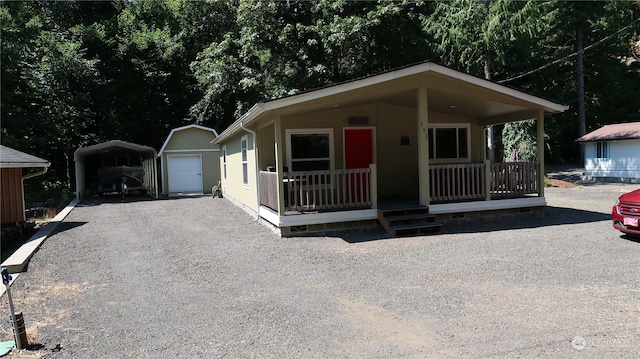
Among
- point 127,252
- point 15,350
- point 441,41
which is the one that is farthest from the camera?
point 441,41

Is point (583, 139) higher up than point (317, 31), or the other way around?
point (317, 31)

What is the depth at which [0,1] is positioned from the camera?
1898 centimetres

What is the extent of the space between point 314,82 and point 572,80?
715 inches

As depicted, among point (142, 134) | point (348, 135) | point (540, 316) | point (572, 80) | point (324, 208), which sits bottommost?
point (540, 316)

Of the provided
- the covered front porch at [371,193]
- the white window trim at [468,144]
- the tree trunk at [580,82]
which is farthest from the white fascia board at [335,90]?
the tree trunk at [580,82]

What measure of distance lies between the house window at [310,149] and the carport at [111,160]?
11.1 m

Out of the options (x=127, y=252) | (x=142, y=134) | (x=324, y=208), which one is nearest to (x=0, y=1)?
(x=142, y=134)

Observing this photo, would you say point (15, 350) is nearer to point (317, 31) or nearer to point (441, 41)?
point (317, 31)

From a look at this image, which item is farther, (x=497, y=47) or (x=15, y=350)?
(x=497, y=47)

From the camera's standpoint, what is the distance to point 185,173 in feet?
68.2

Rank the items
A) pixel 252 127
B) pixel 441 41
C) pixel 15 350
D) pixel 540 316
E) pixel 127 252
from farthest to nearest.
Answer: pixel 441 41
pixel 252 127
pixel 127 252
pixel 540 316
pixel 15 350

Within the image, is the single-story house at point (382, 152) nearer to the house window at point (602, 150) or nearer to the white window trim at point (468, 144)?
the white window trim at point (468, 144)

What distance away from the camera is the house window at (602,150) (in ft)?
67.9

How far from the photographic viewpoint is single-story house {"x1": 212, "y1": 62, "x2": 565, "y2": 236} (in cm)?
872
